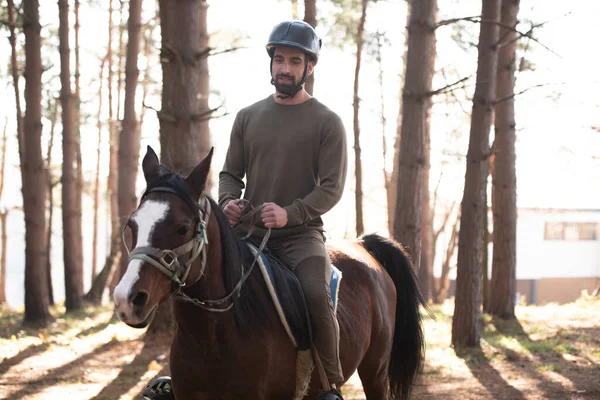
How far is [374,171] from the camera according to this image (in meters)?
32.3

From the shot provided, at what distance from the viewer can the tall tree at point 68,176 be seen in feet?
50.1

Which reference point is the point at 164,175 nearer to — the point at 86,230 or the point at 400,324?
the point at 400,324

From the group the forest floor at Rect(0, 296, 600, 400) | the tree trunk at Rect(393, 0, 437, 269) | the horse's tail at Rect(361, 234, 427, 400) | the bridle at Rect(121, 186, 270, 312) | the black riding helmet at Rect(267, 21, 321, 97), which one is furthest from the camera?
the tree trunk at Rect(393, 0, 437, 269)

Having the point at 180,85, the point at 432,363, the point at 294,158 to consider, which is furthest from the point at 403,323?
the point at 180,85

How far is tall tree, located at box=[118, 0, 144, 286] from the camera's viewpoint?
15.4m

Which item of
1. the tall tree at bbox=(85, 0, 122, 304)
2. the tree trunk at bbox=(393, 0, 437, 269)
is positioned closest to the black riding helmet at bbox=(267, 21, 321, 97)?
the tree trunk at bbox=(393, 0, 437, 269)

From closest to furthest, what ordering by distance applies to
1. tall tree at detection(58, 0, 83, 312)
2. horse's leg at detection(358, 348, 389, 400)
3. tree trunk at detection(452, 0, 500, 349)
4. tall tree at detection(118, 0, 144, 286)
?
horse's leg at detection(358, 348, 389, 400) → tree trunk at detection(452, 0, 500, 349) → tall tree at detection(58, 0, 83, 312) → tall tree at detection(118, 0, 144, 286)

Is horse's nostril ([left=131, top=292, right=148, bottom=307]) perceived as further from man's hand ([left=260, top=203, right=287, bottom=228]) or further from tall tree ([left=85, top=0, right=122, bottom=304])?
tall tree ([left=85, top=0, right=122, bottom=304])

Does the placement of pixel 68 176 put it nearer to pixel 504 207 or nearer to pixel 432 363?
pixel 504 207

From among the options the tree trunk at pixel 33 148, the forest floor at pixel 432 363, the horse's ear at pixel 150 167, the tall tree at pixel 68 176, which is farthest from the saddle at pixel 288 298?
the tall tree at pixel 68 176

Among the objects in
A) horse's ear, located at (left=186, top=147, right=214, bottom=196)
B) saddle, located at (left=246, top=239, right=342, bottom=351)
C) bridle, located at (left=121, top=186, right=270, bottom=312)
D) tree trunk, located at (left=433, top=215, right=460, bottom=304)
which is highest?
horse's ear, located at (left=186, top=147, right=214, bottom=196)

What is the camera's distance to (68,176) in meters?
16.0

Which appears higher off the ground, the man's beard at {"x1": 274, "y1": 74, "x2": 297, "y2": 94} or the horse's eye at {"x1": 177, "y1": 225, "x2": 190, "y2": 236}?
the man's beard at {"x1": 274, "y1": 74, "x2": 297, "y2": 94}

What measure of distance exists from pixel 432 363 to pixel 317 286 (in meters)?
5.85
